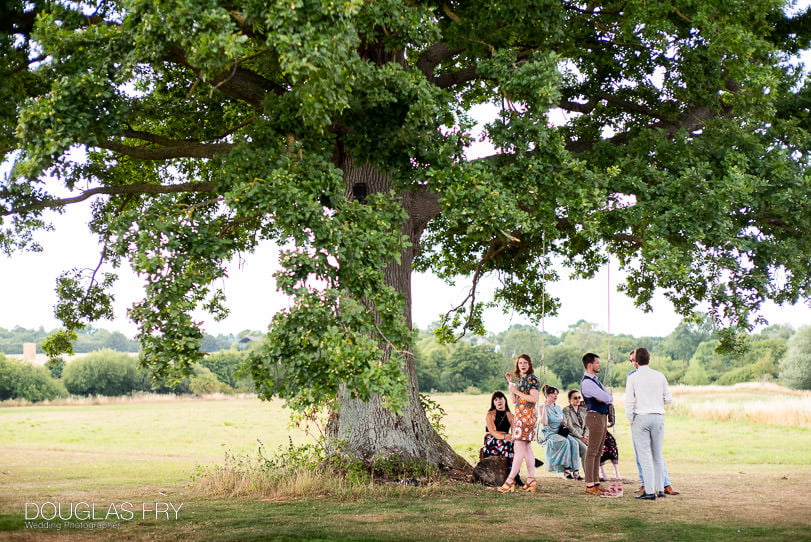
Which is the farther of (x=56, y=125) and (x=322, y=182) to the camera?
(x=322, y=182)

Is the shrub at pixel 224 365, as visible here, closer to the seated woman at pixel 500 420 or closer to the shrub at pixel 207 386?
the shrub at pixel 207 386

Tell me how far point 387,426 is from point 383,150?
4.52m

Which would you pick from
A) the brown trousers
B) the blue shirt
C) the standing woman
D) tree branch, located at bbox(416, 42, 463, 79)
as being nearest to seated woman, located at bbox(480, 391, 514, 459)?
the standing woman

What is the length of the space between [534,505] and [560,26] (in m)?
6.84

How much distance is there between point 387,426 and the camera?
40.4ft

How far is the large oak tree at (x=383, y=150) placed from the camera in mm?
8445

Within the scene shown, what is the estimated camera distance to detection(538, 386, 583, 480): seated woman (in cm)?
1248

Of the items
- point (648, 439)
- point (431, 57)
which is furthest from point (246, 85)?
point (648, 439)

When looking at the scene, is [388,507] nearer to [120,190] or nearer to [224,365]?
[120,190]

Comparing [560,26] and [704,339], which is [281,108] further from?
[704,339]

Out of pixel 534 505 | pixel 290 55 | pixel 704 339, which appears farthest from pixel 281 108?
pixel 704 339

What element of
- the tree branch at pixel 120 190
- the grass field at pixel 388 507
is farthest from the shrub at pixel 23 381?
the tree branch at pixel 120 190

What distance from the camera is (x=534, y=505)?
1004 centimetres

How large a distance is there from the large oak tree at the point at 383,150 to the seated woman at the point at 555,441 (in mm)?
1504
